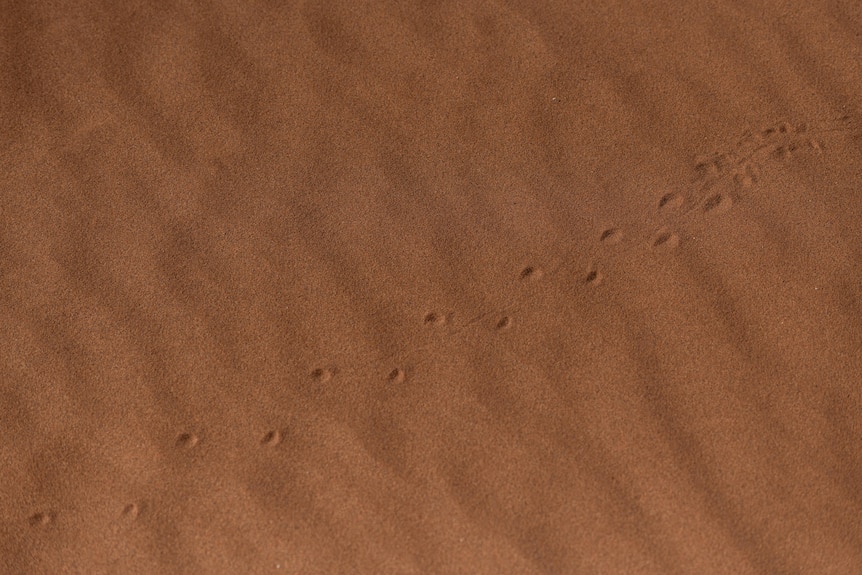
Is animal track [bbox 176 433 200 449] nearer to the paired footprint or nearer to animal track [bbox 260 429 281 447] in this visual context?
the paired footprint

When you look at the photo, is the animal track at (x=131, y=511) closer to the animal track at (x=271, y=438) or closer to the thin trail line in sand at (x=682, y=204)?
the animal track at (x=271, y=438)

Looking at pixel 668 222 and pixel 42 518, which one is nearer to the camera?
pixel 42 518

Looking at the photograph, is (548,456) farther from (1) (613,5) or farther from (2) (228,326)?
(1) (613,5)

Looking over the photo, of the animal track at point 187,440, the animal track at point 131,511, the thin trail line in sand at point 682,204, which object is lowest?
the thin trail line in sand at point 682,204

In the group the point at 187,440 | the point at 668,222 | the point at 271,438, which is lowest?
the point at 668,222

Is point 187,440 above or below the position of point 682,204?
above

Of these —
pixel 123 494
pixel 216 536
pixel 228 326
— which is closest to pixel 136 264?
pixel 228 326

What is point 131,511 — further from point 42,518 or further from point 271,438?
point 271,438

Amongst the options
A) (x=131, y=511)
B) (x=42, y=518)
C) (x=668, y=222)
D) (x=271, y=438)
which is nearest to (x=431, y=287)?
(x=271, y=438)

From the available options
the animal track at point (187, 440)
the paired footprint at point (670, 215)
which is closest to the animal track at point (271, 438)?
the paired footprint at point (670, 215)
